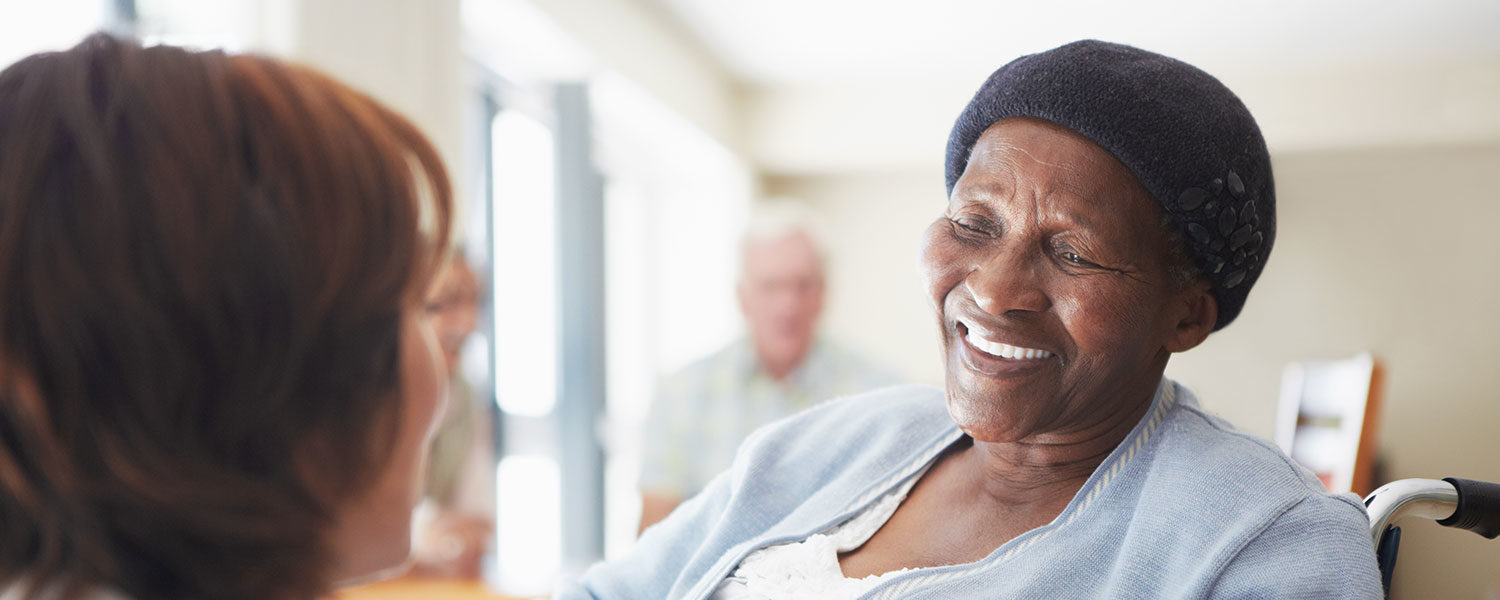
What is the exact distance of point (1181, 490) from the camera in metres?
1.00

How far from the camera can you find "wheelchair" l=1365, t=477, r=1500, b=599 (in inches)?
41.5

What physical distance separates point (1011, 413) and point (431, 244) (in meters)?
0.64

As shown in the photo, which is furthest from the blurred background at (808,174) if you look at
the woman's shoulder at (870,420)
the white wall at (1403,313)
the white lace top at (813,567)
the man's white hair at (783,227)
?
the white lace top at (813,567)

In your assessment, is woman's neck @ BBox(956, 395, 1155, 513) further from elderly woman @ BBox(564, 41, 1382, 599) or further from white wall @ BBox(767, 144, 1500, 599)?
white wall @ BBox(767, 144, 1500, 599)

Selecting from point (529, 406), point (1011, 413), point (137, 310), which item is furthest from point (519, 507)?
point (137, 310)

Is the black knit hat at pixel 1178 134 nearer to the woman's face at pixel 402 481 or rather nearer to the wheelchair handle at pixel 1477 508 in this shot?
the wheelchair handle at pixel 1477 508

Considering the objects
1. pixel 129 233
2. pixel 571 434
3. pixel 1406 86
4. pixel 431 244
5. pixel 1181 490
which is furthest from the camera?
pixel 571 434

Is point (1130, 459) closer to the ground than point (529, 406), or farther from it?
farther from it

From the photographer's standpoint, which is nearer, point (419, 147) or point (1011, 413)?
point (419, 147)

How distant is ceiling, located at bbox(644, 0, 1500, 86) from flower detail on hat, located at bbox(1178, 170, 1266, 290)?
20 cm

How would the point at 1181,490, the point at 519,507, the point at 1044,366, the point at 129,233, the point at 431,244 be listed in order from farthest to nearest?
the point at 519,507, the point at 1044,366, the point at 1181,490, the point at 431,244, the point at 129,233

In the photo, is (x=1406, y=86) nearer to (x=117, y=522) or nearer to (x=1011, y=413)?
(x=1011, y=413)

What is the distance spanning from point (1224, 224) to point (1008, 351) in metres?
0.25

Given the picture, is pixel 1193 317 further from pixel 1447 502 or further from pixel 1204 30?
pixel 1204 30
